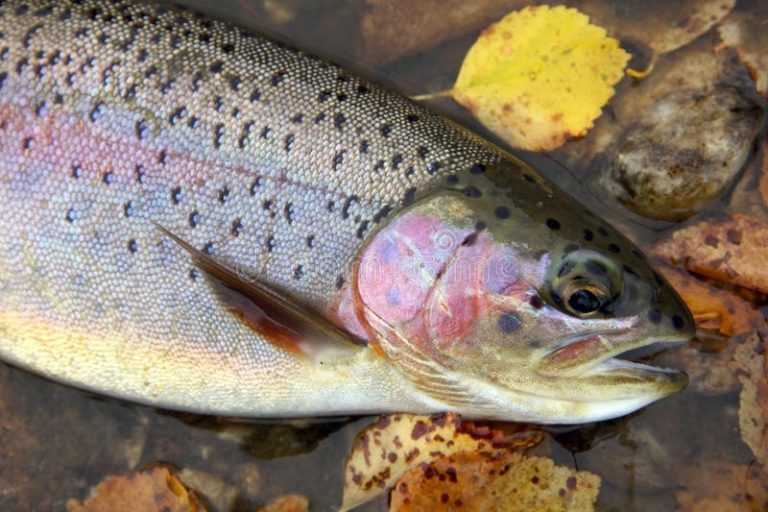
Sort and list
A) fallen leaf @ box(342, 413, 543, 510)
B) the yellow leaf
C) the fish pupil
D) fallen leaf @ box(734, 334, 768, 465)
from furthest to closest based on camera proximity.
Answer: the yellow leaf → fallen leaf @ box(734, 334, 768, 465) → fallen leaf @ box(342, 413, 543, 510) → the fish pupil

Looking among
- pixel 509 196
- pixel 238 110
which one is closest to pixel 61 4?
pixel 238 110

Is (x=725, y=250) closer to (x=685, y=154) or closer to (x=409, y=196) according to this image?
(x=685, y=154)

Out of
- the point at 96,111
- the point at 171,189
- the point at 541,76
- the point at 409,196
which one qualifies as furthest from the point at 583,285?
the point at 96,111

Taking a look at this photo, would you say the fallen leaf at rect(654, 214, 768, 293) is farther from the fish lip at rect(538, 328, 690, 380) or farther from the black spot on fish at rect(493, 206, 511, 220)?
the black spot on fish at rect(493, 206, 511, 220)

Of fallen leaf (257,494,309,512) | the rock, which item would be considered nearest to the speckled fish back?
fallen leaf (257,494,309,512)

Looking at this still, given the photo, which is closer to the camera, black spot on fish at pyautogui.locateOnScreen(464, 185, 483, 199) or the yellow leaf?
black spot on fish at pyautogui.locateOnScreen(464, 185, 483, 199)

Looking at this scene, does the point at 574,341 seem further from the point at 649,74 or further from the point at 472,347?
the point at 649,74
